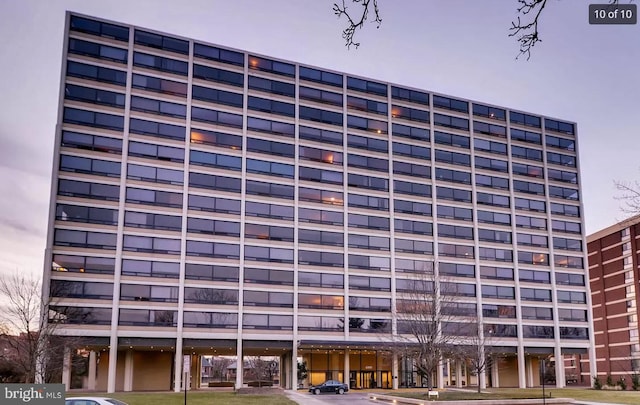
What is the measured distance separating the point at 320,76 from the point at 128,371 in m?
41.1

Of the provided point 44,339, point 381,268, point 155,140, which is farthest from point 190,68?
point 44,339

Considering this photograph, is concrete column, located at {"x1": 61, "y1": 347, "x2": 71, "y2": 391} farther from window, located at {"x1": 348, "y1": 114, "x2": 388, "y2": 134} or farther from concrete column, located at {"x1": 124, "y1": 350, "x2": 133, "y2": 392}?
window, located at {"x1": 348, "y1": 114, "x2": 388, "y2": 134}

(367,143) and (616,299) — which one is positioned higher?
(367,143)

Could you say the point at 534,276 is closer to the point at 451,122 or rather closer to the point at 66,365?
the point at 451,122

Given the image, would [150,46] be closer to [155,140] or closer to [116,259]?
[155,140]

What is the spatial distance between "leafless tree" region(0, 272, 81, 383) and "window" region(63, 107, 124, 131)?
67.0 ft

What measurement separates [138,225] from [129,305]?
27.3 feet

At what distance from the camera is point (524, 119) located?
87000 mm

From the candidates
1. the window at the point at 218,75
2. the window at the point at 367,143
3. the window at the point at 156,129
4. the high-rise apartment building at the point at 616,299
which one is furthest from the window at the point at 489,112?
the window at the point at 156,129

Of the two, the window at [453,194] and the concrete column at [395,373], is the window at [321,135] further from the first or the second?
the concrete column at [395,373]

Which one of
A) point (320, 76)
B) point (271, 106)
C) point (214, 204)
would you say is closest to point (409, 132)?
point (320, 76)

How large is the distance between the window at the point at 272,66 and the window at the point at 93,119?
17.2 metres

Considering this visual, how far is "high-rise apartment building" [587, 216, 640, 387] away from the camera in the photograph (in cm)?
9769

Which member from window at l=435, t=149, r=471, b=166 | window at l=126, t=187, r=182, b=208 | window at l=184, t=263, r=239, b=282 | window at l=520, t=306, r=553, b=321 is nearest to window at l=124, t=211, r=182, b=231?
window at l=126, t=187, r=182, b=208
